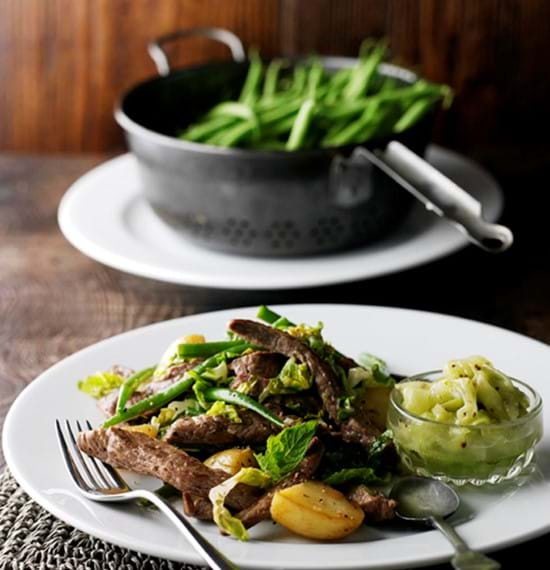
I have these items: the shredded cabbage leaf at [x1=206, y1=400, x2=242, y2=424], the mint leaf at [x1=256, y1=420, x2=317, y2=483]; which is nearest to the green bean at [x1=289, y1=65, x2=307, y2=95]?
the shredded cabbage leaf at [x1=206, y1=400, x2=242, y2=424]

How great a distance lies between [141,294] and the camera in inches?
96.3

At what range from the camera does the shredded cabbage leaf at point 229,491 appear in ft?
4.64

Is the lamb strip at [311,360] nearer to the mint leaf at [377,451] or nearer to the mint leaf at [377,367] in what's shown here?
the mint leaf at [377,451]

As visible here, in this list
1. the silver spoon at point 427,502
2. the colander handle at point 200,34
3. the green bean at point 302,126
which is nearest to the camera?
the silver spoon at point 427,502

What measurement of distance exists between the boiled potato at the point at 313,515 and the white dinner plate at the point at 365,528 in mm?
20

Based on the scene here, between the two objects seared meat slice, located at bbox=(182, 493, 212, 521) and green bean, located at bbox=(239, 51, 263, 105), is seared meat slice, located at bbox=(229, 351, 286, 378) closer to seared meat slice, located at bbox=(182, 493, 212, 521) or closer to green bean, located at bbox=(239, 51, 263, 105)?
seared meat slice, located at bbox=(182, 493, 212, 521)

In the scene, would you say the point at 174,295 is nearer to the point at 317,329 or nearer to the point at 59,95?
the point at 317,329

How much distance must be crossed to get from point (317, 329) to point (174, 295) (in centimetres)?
74

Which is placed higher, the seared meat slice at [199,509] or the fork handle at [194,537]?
the fork handle at [194,537]

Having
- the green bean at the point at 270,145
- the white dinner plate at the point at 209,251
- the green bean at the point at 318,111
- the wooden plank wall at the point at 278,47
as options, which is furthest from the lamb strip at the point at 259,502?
the wooden plank wall at the point at 278,47

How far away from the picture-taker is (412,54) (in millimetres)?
3568

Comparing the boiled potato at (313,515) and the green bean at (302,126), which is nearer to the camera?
the boiled potato at (313,515)

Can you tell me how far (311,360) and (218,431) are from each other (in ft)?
0.58

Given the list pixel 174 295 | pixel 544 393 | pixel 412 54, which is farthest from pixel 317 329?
pixel 412 54
